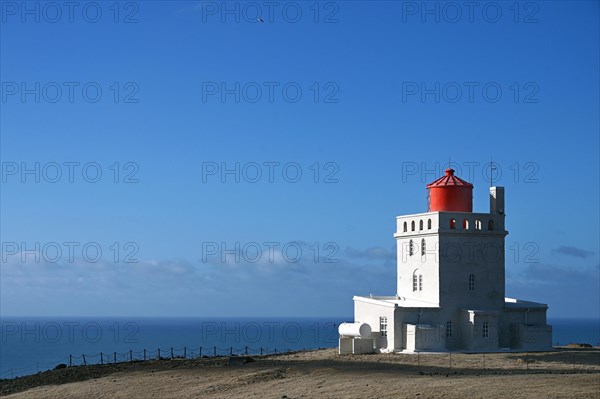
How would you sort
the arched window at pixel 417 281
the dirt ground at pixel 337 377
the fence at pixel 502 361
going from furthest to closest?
the arched window at pixel 417 281 → the fence at pixel 502 361 → the dirt ground at pixel 337 377

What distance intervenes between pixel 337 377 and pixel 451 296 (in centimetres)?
1152

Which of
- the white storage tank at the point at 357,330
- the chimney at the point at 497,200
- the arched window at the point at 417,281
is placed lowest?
the white storage tank at the point at 357,330

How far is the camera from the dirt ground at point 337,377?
102 feet

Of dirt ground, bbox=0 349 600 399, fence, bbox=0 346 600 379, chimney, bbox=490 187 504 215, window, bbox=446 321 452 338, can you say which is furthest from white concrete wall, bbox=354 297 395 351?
chimney, bbox=490 187 504 215

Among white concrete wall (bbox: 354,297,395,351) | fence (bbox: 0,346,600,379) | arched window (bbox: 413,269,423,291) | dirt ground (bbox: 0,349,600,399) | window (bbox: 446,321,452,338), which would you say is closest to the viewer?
dirt ground (bbox: 0,349,600,399)

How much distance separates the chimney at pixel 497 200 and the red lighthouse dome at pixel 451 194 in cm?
108

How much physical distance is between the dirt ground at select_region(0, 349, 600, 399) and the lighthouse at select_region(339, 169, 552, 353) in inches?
59.2

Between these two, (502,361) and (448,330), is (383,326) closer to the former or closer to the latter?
(448,330)

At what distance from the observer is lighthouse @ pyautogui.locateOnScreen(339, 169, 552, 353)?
44.2 m

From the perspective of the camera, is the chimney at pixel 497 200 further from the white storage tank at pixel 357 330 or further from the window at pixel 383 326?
the white storage tank at pixel 357 330

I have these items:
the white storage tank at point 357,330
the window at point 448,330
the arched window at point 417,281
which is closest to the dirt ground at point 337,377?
the white storage tank at point 357,330

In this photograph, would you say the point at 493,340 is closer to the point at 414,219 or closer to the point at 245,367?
the point at 414,219

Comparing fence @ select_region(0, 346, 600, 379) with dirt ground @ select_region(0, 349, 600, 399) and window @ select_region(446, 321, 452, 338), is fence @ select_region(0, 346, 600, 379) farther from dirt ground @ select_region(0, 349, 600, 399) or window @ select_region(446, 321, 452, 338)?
window @ select_region(446, 321, 452, 338)

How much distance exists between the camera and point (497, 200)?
46719 mm
